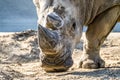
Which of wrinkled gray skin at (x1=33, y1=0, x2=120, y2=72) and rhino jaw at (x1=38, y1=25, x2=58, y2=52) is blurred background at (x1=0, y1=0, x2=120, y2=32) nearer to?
wrinkled gray skin at (x1=33, y1=0, x2=120, y2=72)

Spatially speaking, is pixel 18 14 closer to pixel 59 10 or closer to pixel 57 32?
pixel 59 10

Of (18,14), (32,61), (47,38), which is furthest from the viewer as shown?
(18,14)

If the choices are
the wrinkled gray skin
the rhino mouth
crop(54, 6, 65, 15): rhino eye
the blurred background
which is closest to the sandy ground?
the wrinkled gray skin

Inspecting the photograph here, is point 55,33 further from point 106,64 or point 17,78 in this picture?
point 106,64

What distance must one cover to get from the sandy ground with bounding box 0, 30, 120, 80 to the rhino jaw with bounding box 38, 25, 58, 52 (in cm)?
44

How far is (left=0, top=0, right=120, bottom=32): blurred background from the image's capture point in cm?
1256

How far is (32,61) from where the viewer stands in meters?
7.17

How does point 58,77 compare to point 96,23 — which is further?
point 96,23

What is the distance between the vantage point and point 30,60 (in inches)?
285

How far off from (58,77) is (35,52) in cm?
237

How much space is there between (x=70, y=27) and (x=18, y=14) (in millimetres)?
8118

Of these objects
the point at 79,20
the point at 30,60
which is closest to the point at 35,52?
the point at 30,60

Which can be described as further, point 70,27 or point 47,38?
point 70,27

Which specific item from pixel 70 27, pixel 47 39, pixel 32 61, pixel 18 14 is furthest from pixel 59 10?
pixel 18 14
